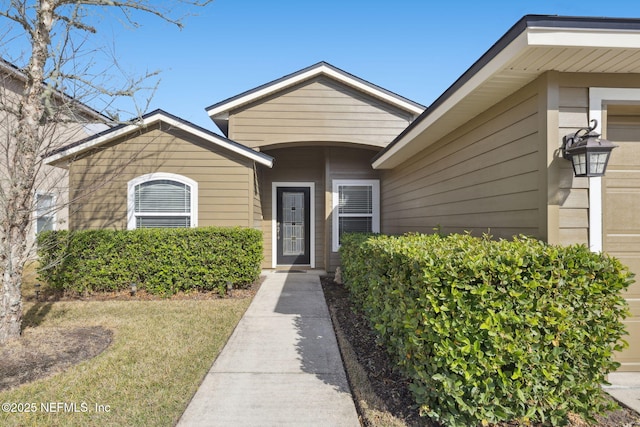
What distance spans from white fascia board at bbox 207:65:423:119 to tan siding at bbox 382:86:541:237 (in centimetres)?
272

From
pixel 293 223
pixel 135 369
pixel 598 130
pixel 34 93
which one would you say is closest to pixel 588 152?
pixel 598 130

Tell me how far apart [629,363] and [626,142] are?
205 centimetres

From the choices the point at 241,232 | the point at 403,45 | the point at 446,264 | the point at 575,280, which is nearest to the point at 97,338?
the point at 241,232

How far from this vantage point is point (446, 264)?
2.29 meters

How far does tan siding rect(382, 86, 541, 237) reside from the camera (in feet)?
9.95

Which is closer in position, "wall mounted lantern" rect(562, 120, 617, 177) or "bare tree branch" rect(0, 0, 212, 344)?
"wall mounted lantern" rect(562, 120, 617, 177)

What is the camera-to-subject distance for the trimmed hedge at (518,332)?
2.19m

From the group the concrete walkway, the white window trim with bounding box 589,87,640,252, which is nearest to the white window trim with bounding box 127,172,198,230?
the concrete walkway

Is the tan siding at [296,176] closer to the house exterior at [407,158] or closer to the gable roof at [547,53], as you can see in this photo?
the house exterior at [407,158]

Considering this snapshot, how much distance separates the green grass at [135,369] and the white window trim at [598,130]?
374 centimetres

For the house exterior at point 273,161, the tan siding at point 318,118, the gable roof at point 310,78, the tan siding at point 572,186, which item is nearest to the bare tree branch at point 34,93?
the house exterior at point 273,161

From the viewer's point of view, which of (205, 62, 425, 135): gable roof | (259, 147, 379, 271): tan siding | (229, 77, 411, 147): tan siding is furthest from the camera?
(259, 147, 379, 271): tan siding

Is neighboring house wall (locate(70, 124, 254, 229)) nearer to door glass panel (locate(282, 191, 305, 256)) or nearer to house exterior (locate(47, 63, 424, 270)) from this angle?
house exterior (locate(47, 63, 424, 270))

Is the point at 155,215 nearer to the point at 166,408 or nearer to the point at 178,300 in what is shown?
the point at 178,300
